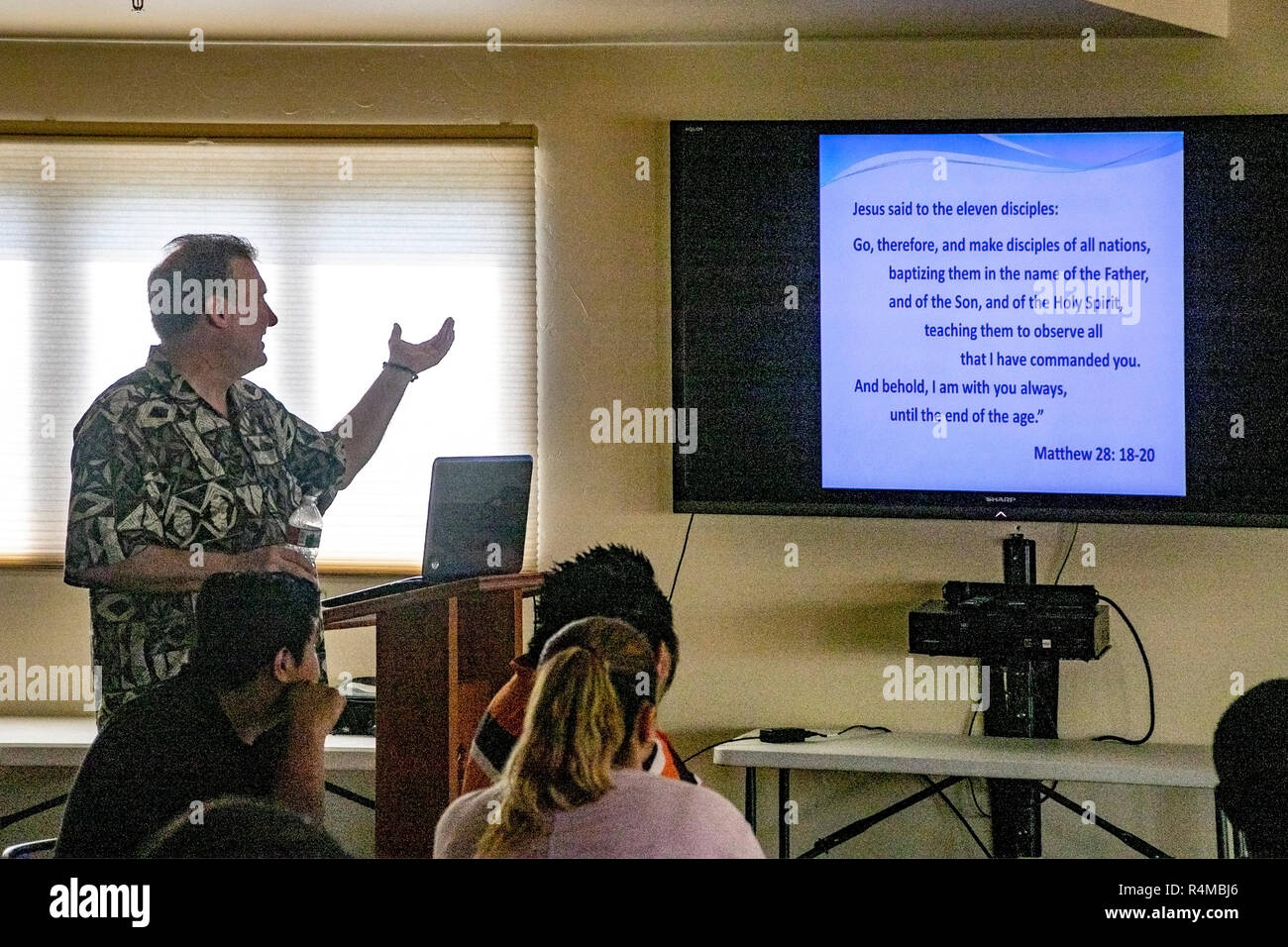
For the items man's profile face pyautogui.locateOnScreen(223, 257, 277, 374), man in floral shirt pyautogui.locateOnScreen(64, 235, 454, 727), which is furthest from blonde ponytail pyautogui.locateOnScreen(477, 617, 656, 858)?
man's profile face pyautogui.locateOnScreen(223, 257, 277, 374)

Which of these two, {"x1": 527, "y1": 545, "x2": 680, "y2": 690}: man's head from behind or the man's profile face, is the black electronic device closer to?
{"x1": 527, "y1": 545, "x2": 680, "y2": 690}: man's head from behind

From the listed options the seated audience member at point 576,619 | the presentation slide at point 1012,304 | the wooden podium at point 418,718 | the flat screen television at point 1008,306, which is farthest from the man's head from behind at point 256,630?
the presentation slide at point 1012,304

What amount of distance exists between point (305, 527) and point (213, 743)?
810 mm

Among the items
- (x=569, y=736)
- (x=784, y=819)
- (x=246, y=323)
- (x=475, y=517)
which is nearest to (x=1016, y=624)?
(x=784, y=819)

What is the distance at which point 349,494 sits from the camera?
2.84 meters

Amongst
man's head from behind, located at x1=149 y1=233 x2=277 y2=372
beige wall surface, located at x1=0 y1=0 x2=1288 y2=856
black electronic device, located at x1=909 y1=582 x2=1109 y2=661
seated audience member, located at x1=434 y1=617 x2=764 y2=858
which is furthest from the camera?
beige wall surface, located at x1=0 y1=0 x2=1288 y2=856

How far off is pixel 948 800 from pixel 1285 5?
2064 mm

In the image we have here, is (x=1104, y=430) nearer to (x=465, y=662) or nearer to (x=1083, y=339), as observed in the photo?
(x=1083, y=339)

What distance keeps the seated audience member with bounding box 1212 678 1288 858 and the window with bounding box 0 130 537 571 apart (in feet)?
6.17

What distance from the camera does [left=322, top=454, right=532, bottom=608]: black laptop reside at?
6.81 feet

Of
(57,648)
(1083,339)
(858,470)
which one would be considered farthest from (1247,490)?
(57,648)

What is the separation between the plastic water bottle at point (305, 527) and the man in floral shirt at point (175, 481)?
0.12ft

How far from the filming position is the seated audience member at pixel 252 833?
1106 mm

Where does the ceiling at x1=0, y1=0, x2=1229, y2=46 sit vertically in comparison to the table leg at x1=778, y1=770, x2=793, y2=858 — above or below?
above
